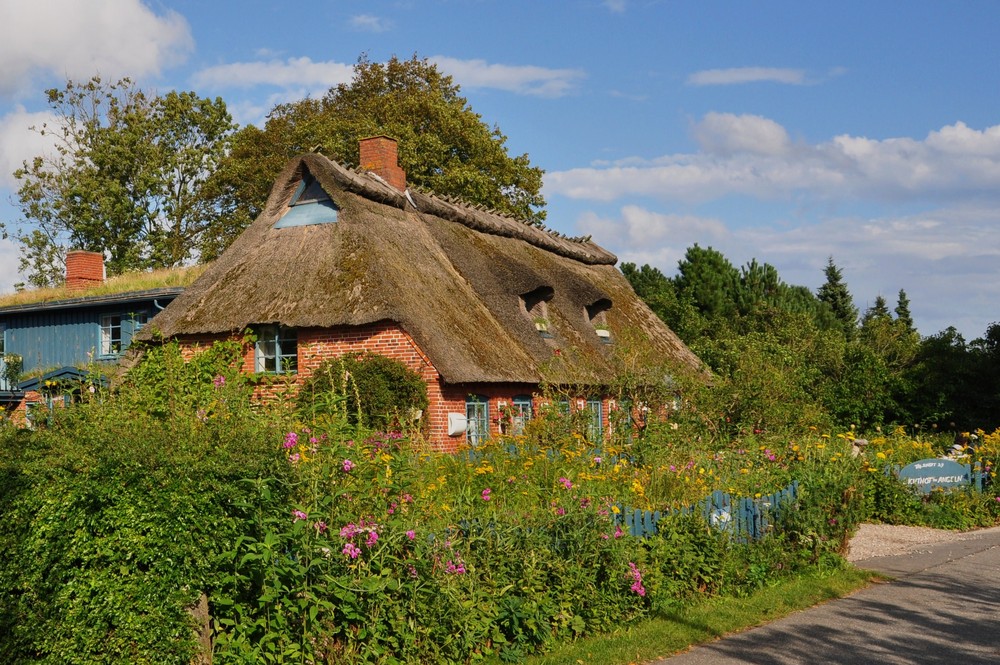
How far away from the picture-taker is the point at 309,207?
22.5 metres

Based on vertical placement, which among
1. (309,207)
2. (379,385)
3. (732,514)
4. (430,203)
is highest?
(430,203)

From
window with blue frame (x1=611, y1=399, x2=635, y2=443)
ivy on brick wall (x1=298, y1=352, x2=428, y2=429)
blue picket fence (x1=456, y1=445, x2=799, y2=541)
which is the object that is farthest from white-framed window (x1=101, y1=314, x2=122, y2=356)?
blue picket fence (x1=456, y1=445, x2=799, y2=541)

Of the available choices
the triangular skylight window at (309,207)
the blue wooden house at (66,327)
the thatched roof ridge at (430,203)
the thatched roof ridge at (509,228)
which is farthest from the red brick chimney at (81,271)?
the thatched roof ridge at (509,228)

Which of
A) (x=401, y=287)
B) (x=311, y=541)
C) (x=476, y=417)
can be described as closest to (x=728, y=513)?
(x=311, y=541)

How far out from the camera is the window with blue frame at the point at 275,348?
2064cm

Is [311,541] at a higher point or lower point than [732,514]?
higher

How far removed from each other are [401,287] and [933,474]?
10232 millimetres

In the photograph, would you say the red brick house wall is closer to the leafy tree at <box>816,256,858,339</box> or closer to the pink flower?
the pink flower

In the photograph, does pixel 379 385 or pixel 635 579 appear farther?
pixel 379 385

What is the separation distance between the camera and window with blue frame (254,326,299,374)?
67.7 ft

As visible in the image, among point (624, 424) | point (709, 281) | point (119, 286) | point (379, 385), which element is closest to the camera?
point (624, 424)

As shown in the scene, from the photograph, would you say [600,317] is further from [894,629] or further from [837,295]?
[837,295]

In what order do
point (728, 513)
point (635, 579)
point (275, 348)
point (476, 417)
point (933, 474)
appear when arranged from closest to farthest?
point (635, 579) → point (728, 513) → point (933, 474) → point (476, 417) → point (275, 348)

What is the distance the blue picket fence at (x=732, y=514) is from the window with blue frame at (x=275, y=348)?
12099 millimetres
